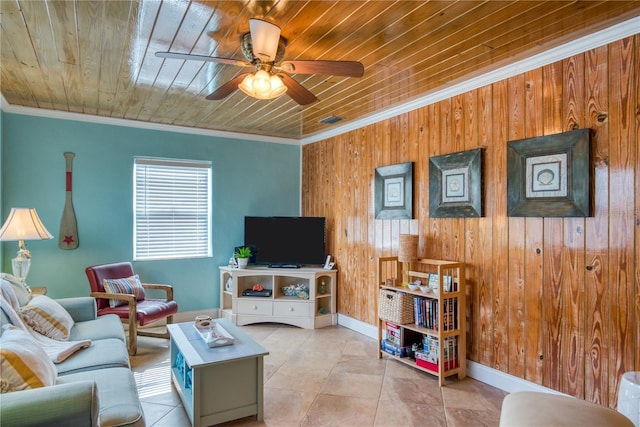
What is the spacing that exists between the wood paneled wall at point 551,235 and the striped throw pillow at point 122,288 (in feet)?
9.19

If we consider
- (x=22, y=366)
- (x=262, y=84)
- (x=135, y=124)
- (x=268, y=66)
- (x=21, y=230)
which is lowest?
(x=22, y=366)

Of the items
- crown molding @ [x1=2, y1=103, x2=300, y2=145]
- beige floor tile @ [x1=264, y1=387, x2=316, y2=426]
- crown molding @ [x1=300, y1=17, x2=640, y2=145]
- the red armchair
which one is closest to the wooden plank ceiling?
crown molding @ [x1=300, y1=17, x2=640, y2=145]

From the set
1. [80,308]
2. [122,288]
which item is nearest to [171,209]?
[122,288]

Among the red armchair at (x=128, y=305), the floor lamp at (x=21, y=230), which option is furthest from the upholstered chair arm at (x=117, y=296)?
the floor lamp at (x=21, y=230)

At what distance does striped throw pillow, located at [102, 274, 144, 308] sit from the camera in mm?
3668

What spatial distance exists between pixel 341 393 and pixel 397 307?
0.89 meters

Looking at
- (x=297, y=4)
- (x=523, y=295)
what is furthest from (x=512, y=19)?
(x=523, y=295)

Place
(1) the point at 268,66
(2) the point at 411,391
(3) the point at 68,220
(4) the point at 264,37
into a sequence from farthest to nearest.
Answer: (3) the point at 68,220 < (2) the point at 411,391 < (1) the point at 268,66 < (4) the point at 264,37

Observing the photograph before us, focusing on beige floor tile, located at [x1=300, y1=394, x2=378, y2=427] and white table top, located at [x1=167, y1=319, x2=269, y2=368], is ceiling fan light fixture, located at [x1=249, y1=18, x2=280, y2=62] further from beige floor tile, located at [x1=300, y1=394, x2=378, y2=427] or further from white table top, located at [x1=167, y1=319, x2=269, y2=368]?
beige floor tile, located at [x1=300, y1=394, x2=378, y2=427]

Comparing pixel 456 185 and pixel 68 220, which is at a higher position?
pixel 456 185

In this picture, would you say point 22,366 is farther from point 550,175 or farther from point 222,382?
point 550,175

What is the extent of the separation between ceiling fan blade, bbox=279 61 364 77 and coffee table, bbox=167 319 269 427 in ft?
5.86

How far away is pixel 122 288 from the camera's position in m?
3.73

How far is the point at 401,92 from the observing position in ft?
11.0
